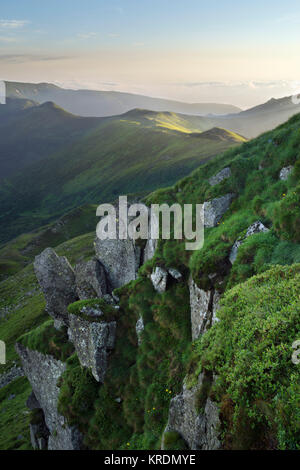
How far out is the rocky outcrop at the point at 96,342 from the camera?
25.1 metres

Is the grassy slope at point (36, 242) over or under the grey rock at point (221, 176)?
under

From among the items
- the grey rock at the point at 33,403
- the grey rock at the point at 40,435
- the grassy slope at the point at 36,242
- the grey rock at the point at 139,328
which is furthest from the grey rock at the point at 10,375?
the grassy slope at the point at 36,242

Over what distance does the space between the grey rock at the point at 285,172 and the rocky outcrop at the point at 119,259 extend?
53.5 feet

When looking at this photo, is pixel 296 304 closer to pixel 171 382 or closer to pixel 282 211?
pixel 282 211

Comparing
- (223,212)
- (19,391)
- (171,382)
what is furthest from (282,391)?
(19,391)

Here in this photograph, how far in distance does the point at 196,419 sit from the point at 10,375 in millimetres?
58411

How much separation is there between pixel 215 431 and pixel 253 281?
21.8ft

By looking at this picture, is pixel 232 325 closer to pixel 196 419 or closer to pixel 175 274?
pixel 196 419

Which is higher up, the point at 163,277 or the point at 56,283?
the point at 163,277

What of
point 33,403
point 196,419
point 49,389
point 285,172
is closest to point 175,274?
point 285,172

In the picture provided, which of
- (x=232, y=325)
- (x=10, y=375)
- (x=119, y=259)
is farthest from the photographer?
(x=10, y=375)

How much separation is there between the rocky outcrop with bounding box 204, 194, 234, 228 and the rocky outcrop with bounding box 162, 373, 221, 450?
14225mm

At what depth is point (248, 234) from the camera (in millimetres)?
19703

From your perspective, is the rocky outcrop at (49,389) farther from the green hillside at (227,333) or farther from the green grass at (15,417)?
the green grass at (15,417)
